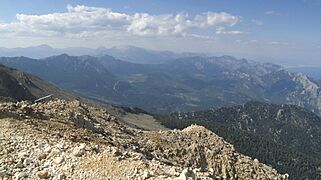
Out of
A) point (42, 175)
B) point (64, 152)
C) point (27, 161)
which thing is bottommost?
point (42, 175)

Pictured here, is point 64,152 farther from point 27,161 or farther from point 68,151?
point 27,161

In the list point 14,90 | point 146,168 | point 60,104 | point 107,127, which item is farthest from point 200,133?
point 14,90

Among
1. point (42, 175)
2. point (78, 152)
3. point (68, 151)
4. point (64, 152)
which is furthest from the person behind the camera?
point (68, 151)

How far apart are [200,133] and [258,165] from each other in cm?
910

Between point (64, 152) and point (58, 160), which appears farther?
point (64, 152)

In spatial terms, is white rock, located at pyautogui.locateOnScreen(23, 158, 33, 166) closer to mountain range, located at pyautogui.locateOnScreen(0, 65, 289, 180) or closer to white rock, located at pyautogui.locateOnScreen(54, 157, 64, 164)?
mountain range, located at pyautogui.locateOnScreen(0, 65, 289, 180)

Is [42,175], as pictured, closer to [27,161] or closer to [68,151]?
[27,161]

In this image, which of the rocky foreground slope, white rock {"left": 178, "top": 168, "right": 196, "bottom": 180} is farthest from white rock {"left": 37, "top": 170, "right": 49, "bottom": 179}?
white rock {"left": 178, "top": 168, "right": 196, "bottom": 180}

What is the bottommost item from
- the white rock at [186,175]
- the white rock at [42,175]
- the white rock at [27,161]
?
the white rock at [42,175]

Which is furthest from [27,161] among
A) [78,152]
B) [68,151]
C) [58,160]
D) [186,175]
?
[186,175]

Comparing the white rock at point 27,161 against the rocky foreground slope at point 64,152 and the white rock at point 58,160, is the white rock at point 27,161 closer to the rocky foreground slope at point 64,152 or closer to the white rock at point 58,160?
the rocky foreground slope at point 64,152

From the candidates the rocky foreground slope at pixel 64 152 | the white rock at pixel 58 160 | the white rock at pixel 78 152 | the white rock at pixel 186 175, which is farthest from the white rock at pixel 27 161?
the white rock at pixel 186 175

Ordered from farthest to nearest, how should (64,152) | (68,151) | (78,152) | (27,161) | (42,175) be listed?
(68,151), (64,152), (78,152), (27,161), (42,175)

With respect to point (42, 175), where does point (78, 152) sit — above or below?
above
